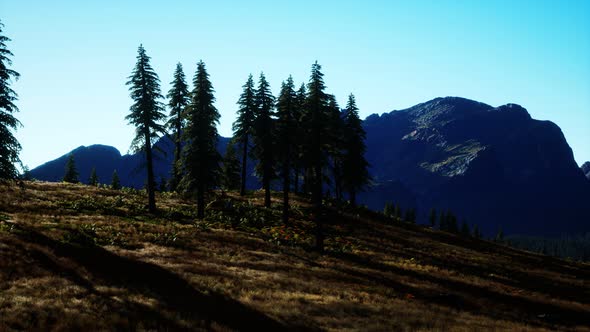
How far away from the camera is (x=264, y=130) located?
144 feet

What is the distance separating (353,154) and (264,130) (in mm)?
17027

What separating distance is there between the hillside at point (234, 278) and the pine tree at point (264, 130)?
18.6 ft

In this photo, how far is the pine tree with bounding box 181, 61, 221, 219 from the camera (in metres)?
37.9

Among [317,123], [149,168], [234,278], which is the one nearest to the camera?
[234,278]

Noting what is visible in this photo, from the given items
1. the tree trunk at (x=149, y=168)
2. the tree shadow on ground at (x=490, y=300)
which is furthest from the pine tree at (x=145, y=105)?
the tree shadow on ground at (x=490, y=300)

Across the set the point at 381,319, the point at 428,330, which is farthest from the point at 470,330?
the point at 381,319

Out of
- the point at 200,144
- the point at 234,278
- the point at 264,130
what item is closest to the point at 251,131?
the point at 264,130

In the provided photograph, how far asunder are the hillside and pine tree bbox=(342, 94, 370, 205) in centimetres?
1463

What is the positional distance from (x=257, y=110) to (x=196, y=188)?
10755 millimetres

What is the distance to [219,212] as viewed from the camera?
4206 centimetres

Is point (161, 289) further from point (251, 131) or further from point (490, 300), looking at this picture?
point (251, 131)

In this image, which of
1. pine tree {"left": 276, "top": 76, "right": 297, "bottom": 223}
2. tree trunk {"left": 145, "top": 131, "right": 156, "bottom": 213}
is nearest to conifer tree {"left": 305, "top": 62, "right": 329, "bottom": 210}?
pine tree {"left": 276, "top": 76, "right": 297, "bottom": 223}

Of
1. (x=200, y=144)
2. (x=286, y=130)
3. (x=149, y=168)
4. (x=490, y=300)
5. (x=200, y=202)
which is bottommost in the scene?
(x=490, y=300)

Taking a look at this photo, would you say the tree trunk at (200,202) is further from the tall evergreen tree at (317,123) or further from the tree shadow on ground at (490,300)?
the tree shadow on ground at (490,300)
